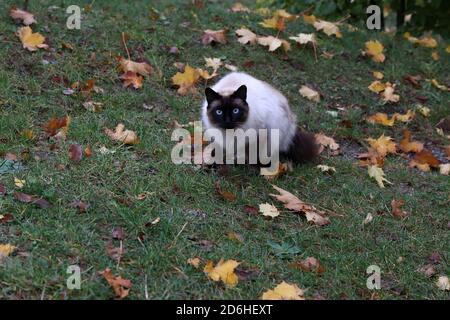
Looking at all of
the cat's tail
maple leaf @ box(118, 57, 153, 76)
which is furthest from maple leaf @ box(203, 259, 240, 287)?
maple leaf @ box(118, 57, 153, 76)

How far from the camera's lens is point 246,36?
7098mm

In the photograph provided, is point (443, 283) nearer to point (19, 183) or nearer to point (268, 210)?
point (268, 210)

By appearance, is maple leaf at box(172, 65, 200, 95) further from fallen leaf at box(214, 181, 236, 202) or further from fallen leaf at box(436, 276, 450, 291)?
fallen leaf at box(436, 276, 450, 291)

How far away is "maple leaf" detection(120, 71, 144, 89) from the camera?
19.7ft

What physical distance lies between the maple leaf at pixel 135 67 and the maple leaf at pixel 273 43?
4.65ft

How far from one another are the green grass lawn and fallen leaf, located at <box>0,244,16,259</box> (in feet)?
0.11

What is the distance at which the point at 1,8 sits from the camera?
6.52 metres

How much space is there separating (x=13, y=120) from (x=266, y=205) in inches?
81.5

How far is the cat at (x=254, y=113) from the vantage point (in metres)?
4.93

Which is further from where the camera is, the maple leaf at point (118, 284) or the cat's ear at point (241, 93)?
the cat's ear at point (241, 93)

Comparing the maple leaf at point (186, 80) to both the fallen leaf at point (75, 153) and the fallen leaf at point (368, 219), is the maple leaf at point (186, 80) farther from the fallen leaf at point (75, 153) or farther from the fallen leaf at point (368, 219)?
the fallen leaf at point (368, 219)

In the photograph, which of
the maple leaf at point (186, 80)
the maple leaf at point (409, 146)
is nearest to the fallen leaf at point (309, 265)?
the maple leaf at point (409, 146)

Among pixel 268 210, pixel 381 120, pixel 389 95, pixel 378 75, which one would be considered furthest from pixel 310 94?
pixel 268 210

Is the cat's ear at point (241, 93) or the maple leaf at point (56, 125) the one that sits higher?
the cat's ear at point (241, 93)
